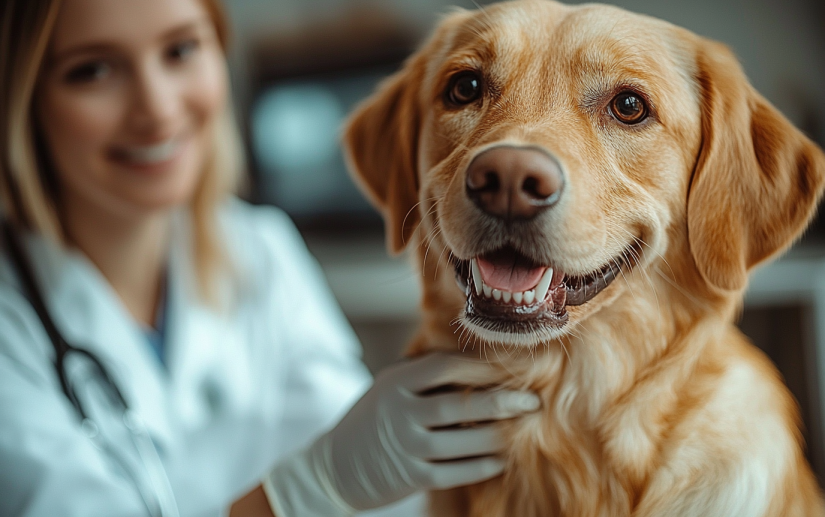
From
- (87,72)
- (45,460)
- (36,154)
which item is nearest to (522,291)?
(45,460)

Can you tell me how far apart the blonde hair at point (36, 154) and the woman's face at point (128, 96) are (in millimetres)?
46

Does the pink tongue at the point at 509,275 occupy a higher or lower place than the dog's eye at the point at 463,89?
lower

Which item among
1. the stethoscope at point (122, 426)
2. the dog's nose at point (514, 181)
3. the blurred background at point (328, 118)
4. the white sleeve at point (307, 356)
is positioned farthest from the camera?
the blurred background at point (328, 118)

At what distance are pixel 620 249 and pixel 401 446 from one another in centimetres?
54

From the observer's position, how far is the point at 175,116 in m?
1.57

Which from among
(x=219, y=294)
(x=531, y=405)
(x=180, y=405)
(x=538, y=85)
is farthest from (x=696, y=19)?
(x=180, y=405)

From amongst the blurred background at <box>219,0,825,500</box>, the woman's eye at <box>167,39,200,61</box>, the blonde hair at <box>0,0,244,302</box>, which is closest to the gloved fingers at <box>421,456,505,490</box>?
the blonde hair at <box>0,0,244,302</box>

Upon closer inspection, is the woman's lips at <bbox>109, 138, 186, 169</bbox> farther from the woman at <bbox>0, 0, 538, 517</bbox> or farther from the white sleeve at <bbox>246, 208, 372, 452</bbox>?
the white sleeve at <bbox>246, 208, 372, 452</bbox>

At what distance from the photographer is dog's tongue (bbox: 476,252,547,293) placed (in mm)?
905

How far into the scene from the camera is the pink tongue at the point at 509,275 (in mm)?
904

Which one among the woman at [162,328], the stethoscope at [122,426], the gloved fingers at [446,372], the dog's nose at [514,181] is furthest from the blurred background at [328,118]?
the dog's nose at [514,181]

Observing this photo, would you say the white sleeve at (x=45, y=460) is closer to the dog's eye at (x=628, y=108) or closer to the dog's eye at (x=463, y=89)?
the dog's eye at (x=463, y=89)

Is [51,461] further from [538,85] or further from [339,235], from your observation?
[339,235]

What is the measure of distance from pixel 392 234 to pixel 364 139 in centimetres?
27
